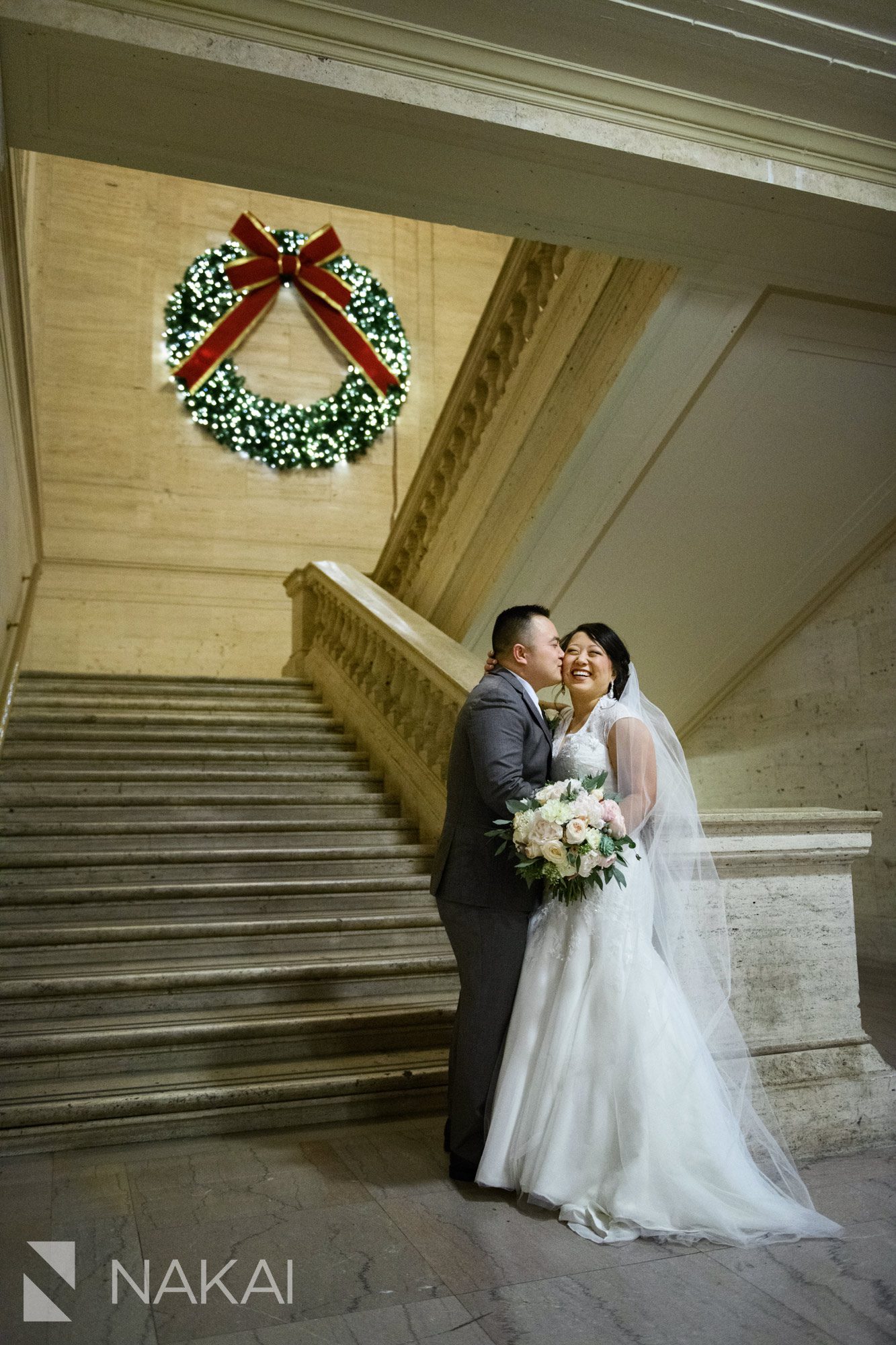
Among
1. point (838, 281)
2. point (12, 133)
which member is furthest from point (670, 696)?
point (12, 133)

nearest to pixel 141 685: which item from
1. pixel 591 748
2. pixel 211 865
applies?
pixel 211 865

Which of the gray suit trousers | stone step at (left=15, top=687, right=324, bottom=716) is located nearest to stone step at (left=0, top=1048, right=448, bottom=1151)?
the gray suit trousers

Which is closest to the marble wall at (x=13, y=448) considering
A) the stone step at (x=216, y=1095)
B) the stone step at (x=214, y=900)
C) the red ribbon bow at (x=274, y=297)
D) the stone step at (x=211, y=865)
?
the stone step at (x=211, y=865)

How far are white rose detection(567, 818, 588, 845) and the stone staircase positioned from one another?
1646 mm

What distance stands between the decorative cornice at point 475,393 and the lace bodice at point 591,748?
3.66 metres

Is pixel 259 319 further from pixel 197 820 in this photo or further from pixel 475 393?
pixel 197 820

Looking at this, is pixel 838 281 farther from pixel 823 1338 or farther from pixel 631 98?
pixel 823 1338

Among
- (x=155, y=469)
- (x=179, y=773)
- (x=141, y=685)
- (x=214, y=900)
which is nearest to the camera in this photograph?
(x=214, y=900)

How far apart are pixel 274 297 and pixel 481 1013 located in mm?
10256

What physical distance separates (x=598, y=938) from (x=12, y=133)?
152 inches

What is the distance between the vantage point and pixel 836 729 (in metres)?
7.48

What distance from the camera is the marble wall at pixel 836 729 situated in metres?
7.03

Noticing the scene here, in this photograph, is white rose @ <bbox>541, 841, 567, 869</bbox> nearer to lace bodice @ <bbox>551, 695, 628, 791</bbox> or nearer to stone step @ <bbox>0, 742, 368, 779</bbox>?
lace bodice @ <bbox>551, 695, 628, 791</bbox>

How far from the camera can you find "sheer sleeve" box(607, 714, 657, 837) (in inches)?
128
